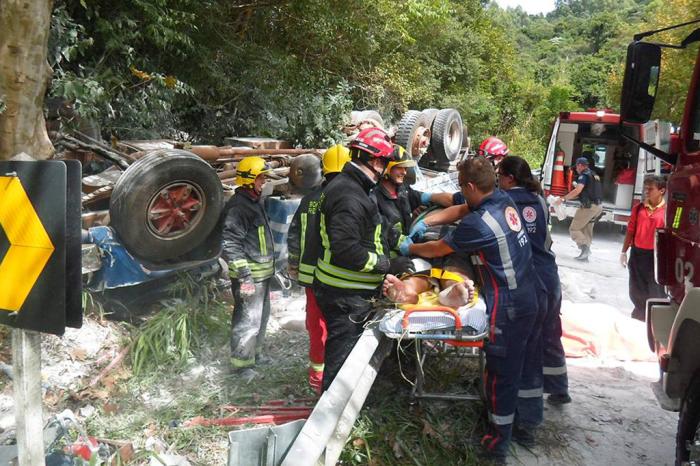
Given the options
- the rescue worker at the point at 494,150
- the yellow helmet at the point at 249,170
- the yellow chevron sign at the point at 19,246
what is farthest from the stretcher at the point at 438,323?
the rescue worker at the point at 494,150

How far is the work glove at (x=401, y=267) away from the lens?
10.9 feet

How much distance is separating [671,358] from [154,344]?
347 centimetres

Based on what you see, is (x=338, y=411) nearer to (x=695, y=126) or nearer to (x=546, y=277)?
(x=546, y=277)

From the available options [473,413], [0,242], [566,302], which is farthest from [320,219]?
[566,302]

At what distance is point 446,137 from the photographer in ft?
32.6

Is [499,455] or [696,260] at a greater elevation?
[696,260]

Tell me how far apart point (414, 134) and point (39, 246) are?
8204mm

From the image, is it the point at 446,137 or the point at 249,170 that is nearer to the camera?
the point at 249,170

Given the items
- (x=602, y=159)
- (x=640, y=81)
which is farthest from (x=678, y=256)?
(x=602, y=159)

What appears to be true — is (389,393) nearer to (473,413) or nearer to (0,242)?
(473,413)

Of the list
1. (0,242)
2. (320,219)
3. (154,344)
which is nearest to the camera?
(0,242)

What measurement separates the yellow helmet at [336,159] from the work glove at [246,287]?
3.26ft

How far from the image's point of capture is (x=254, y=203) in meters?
4.36

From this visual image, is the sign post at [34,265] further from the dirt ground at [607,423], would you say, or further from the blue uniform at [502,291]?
the dirt ground at [607,423]
